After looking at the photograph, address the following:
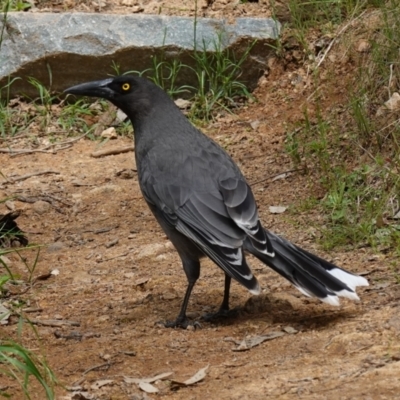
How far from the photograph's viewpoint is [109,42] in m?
9.44

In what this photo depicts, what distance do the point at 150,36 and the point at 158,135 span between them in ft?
11.6

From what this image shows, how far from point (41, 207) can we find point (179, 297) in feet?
7.50

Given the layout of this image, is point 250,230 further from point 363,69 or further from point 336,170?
point 363,69

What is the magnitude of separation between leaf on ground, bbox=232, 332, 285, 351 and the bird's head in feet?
6.06

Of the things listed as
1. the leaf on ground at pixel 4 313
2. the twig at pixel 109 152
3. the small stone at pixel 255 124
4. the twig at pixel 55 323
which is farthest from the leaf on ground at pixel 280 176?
the leaf on ground at pixel 4 313

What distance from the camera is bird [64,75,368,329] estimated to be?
527 centimetres

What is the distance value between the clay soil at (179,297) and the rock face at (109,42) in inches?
19.8

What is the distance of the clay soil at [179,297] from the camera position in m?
4.52

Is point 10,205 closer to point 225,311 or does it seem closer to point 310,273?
point 225,311

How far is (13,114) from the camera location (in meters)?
9.50

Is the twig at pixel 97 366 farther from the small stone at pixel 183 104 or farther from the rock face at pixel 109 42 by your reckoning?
the rock face at pixel 109 42

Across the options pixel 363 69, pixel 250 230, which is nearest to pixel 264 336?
pixel 250 230

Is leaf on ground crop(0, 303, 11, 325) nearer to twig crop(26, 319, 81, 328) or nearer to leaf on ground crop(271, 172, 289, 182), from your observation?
twig crop(26, 319, 81, 328)

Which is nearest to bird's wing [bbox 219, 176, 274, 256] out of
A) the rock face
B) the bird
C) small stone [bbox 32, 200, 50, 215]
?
the bird
